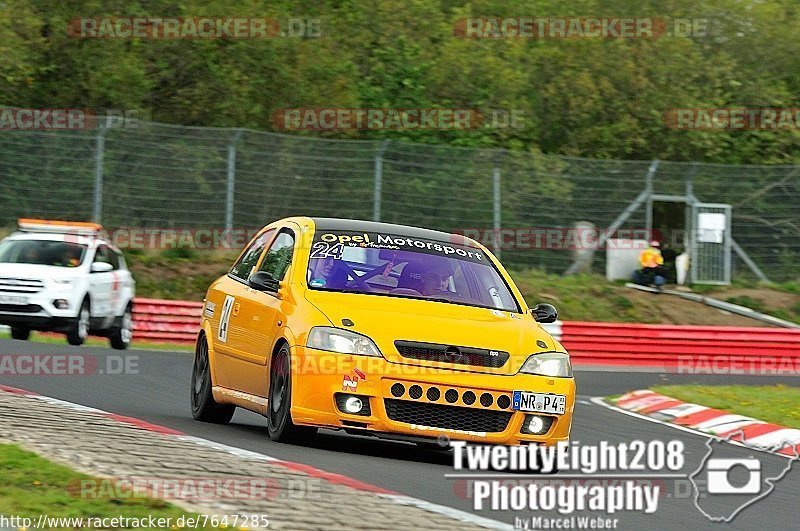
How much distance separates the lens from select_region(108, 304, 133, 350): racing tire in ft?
74.7

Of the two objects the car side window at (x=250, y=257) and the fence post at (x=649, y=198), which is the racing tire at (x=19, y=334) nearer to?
the car side window at (x=250, y=257)

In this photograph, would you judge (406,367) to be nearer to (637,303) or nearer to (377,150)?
(377,150)

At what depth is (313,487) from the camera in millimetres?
7762

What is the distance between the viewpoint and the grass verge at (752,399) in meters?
15.9

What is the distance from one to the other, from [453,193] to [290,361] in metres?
19.9

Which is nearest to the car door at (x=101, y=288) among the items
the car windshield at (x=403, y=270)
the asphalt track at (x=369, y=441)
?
the asphalt track at (x=369, y=441)

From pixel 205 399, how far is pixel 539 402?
2960 millimetres

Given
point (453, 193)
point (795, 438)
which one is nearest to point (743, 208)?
point (453, 193)

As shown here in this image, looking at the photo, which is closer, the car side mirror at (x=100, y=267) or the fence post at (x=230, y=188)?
the car side mirror at (x=100, y=267)
